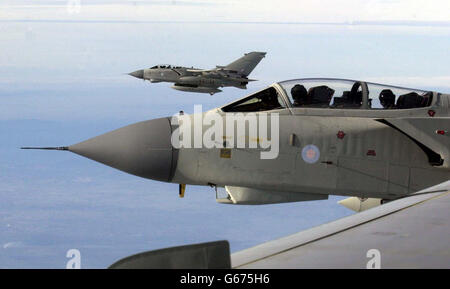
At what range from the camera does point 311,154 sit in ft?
41.8

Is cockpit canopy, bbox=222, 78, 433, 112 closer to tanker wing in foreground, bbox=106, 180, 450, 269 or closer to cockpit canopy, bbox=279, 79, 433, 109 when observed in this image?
cockpit canopy, bbox=279, 79, 433, 109

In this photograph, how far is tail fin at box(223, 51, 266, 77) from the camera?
7994 cm

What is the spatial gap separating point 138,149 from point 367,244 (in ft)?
28.9

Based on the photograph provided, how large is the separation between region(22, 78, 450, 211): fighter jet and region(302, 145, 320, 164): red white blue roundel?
0.02m

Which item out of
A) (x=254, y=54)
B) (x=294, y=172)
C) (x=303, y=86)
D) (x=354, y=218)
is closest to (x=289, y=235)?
(x=354, y=218)

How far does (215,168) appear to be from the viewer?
42.0ft

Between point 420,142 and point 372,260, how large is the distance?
920cm

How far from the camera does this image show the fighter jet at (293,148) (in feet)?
41.7

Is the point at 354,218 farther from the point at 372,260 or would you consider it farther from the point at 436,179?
the point at 436,179

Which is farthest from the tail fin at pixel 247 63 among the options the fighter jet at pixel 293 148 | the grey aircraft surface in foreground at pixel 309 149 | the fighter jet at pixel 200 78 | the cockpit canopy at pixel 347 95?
the fighter jet at pixel 293 148

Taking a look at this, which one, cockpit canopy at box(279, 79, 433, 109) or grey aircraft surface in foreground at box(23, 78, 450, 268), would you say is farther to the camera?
cockpit canopy at box(279, 79, 433, 109)

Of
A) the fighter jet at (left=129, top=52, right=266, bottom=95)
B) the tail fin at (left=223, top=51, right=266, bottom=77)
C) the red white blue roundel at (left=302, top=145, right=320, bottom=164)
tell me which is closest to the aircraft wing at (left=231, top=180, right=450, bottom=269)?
the red white blue roundel at (left=302, top=145, right=320, bottom=164)

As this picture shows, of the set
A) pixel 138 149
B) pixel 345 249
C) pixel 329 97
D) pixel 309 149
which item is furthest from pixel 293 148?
pixel 345 249

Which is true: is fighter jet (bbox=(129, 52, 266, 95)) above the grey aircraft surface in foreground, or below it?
above
